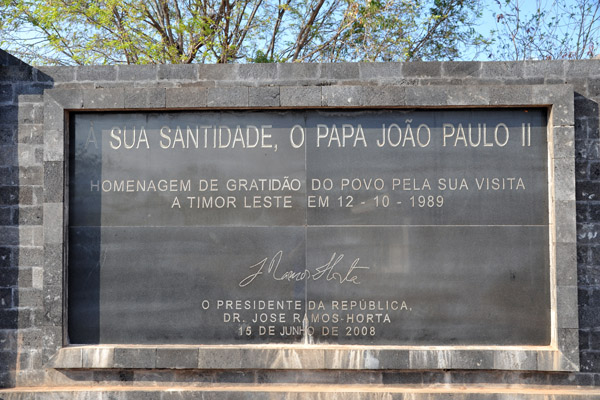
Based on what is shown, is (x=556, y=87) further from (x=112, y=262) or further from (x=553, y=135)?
(x=112, y=262)

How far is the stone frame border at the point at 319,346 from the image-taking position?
5031mm

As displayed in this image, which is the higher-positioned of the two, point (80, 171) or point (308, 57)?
point (308, 57)

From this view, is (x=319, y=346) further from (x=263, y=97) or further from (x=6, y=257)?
(x=6, y=257)

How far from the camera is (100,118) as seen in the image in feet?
17.6

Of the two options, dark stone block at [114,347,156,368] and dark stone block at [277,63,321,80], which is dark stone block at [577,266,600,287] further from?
dark stone block at [114,347,156,368]

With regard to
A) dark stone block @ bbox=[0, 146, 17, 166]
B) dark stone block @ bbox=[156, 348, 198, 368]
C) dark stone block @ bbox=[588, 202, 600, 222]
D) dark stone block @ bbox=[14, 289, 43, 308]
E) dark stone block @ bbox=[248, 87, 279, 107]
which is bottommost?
dark stone block @ bbox=[156, 348, 198, 368]

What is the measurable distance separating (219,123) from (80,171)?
1.35 m

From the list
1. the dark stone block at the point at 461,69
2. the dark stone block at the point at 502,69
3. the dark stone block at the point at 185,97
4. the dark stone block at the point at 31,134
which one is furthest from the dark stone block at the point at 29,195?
the dark stone block at the point at 502,69

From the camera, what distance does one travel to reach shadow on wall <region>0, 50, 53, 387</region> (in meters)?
5.21

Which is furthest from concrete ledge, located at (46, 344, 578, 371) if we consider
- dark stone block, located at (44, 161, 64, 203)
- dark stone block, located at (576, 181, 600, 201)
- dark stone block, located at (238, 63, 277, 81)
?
dark stone block, located at (238, 63, 277, 81)

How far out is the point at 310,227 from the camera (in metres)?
5.25

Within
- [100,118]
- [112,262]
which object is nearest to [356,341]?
[112,262]
